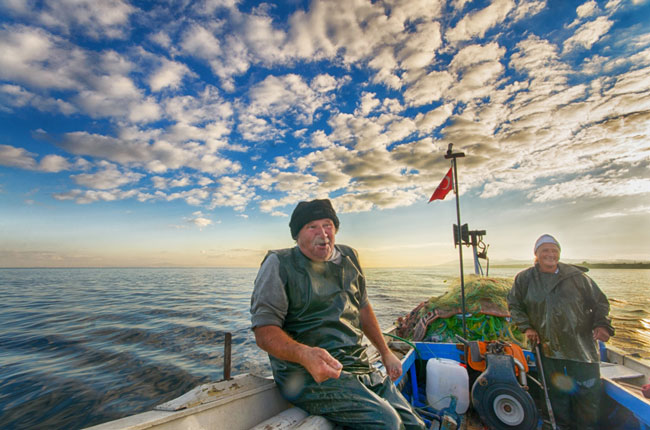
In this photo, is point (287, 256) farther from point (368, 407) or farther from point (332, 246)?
point (368, 407)

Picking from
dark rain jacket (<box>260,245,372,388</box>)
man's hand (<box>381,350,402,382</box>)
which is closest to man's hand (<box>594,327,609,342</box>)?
man's hand (<box>381,350,402,382</box>)

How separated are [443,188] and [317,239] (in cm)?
580

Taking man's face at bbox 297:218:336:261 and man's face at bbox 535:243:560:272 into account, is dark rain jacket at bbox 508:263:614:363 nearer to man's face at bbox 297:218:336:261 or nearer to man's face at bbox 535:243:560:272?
man's face at bbox 535:243:560:272

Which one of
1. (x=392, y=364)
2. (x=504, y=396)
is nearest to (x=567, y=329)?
(x=504, y=396)

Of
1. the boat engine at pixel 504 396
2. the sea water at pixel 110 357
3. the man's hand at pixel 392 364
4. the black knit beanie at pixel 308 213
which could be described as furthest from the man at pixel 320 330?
the sea water at pixel 110 357

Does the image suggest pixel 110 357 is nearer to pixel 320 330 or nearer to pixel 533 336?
pixel 320 330

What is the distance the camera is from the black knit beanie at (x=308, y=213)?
95.6 inches

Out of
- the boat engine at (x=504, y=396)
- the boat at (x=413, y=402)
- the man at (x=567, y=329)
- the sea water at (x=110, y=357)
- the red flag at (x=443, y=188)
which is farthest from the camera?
the red flag at (x=443, y=188)

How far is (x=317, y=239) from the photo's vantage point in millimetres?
2340

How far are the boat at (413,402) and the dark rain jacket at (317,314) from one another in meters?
0.23

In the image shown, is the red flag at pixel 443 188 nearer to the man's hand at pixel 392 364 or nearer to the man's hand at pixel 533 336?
the man's hand at pixel 533 336

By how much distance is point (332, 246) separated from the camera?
8.19 ft

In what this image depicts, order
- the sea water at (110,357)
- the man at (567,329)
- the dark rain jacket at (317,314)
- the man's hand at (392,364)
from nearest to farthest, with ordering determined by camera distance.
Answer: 1. the dark rain jacket at (317,314)
2. the man's hand at (392,364)
3. the man at (567,329)
4. the sea water at (110,357)

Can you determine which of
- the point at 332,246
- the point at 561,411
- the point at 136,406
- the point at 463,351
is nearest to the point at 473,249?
the point at 463,351
